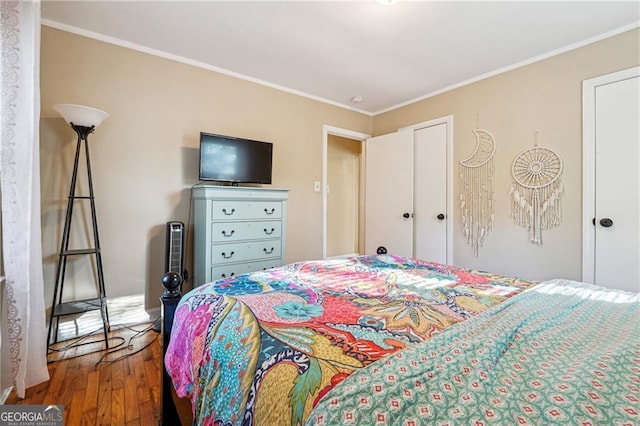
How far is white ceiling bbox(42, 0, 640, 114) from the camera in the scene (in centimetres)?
206

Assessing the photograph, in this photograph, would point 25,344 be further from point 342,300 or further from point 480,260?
point 480,260

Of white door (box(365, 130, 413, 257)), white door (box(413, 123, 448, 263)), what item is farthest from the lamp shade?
white door (box(413, 123, 448, 263))

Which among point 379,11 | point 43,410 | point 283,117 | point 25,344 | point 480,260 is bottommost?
point 43,410

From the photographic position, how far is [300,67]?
2943mm

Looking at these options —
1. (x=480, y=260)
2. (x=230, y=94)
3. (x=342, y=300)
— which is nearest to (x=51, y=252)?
(x=230, y=94)

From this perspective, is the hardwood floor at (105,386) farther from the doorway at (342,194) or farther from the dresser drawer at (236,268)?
the doorway at (342,194)

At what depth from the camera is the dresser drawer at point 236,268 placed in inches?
100

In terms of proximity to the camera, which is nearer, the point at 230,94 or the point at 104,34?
the point at 104,34

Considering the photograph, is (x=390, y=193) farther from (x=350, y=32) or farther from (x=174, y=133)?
(x=174, y=133)

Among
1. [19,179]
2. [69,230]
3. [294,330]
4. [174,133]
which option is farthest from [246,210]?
[294,330]

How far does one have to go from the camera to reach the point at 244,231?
269 centimetres

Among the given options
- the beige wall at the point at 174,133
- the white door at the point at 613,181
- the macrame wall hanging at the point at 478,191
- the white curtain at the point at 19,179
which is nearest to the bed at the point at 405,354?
the white curtain at the point at 19,179

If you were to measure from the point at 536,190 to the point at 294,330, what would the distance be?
2.84 metres

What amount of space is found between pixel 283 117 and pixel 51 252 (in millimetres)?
2484
